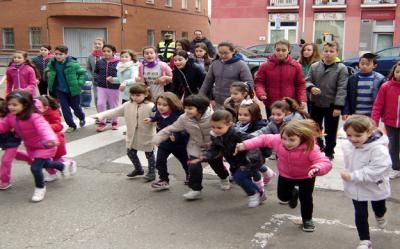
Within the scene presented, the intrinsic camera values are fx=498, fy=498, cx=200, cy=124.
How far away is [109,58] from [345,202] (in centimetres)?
523

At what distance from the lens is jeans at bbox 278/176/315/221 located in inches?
175

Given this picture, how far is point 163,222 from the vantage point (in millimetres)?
4805

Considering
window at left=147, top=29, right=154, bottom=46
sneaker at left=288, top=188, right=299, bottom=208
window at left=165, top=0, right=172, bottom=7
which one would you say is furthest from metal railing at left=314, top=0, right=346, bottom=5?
sneaker at left=288, top=188, right=299, bottom=208

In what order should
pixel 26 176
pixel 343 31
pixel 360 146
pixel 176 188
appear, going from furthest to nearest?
pixel 343 31, pixel 26 176, pixel 176 188, pixel 360 146

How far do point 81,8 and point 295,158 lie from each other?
29.9 m

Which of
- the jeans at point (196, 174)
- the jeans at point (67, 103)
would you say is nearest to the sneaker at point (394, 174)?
the jeans at point (196, 174)

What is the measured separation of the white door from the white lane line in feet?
82.1

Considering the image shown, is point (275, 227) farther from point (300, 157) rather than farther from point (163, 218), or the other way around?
point (163, 218)

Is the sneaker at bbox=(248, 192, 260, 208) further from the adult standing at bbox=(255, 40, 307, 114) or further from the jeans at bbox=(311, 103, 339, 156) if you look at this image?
the jeans at bbox=(311, 103, 339, 156)

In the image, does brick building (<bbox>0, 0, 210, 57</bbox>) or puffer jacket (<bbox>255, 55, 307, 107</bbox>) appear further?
brick building (<bbox>0, 0, 210, 57</bbox>)

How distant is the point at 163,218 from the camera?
4914 millimetres

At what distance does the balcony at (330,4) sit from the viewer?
3297 cm

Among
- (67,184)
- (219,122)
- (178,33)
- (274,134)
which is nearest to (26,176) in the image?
(67,184)

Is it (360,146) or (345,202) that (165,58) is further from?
(360,146)
